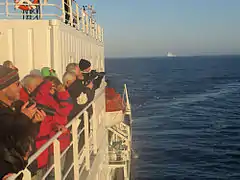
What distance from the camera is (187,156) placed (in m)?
27.3

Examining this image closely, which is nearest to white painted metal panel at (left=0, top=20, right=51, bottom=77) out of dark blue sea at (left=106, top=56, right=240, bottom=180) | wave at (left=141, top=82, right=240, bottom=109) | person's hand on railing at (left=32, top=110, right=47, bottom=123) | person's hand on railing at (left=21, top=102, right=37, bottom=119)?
person's hand on railing at (left=32, top=110, right=47, bottom=123)

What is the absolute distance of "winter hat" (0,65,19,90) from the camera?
10.9 feet

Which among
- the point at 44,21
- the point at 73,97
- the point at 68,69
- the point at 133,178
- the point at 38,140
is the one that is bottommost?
the point at 133,178

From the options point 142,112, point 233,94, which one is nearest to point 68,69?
point 142,112

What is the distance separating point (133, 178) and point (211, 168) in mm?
5628

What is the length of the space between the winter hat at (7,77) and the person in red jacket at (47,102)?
1.04 m

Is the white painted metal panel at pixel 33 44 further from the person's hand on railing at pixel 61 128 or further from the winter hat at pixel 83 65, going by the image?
the person's hand on railing at pixel 61 128

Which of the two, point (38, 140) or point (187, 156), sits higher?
point (38, 140)

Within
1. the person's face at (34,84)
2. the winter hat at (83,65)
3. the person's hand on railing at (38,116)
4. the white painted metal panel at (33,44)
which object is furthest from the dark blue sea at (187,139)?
the person's hand on railing at (38,116)

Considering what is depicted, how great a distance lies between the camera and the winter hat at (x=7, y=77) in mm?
3312

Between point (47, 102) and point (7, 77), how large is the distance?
1.26 metres

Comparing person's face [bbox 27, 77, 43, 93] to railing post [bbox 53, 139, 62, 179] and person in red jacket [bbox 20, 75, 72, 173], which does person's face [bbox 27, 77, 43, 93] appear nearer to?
person in red jacket [bbox 20, 75, 72, 173]

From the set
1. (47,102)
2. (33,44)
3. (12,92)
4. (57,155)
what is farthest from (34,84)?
(33,44)

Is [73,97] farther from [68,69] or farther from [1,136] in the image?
[1,136]
